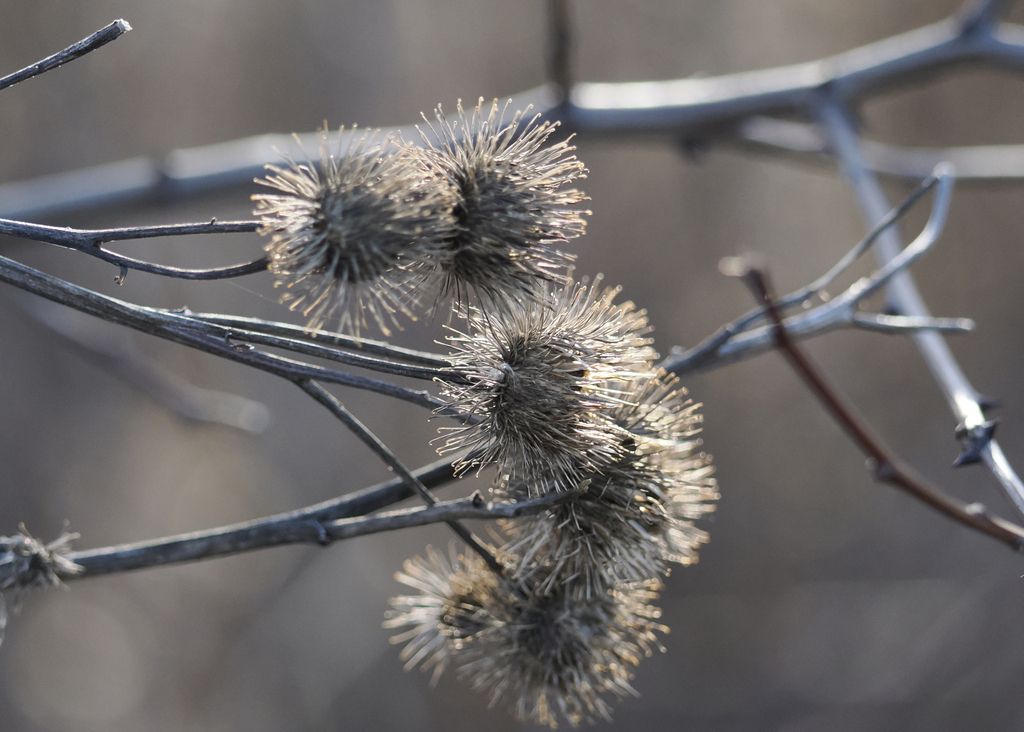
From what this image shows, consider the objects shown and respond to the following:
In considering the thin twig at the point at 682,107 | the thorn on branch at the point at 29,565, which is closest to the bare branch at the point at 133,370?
the thin twig at the point at 682,107

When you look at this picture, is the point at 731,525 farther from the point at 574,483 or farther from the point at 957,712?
the point at 574,483

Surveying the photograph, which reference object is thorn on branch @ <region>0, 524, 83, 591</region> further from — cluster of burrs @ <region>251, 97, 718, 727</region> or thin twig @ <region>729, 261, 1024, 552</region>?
thin twig @ <region>729, 261, 1024, 552</region>

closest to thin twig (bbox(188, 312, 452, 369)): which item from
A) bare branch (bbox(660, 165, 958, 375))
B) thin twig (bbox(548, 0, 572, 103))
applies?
bare branch (bbox(660, 165, 958, 375))

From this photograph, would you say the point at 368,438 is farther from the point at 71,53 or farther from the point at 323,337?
the point at 71,53

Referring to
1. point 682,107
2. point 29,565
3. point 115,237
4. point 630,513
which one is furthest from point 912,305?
point 29,565

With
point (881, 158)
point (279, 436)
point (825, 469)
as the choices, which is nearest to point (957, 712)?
point (825, 469)
